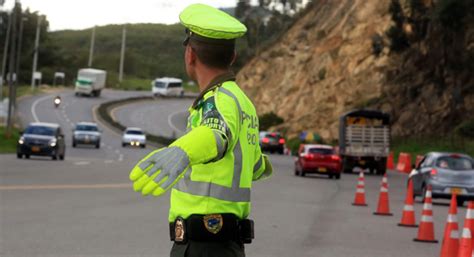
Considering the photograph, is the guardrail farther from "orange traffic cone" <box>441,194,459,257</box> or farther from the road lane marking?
"orange traffic cone" <box>441,194,459,257</box>

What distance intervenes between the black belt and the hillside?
55851 millimetres

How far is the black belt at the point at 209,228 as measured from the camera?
522 centimetres

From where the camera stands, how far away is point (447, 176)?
3031cm

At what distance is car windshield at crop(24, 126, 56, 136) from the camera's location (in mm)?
47688

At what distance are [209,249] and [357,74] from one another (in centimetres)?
7842

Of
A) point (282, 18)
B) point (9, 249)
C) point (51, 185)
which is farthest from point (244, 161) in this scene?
point (282, 18)

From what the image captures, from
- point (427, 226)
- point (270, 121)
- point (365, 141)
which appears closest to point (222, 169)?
point (427, 226)

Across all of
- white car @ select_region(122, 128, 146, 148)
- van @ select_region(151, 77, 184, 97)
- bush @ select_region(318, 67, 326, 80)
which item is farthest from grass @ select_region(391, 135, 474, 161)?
van @ select_region(151, 77, 184, 97)

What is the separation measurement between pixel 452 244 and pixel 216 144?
34.4 ft

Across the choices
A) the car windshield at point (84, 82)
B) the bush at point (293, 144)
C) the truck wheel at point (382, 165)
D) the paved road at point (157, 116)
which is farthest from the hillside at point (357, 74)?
the car windshield at point (84, 82)

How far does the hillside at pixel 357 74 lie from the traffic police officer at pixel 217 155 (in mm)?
55705

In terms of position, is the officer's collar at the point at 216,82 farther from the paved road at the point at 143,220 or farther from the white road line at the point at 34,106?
the white road line at the point at 34,106

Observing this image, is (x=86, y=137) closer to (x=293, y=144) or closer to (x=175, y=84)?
(x=293, y=144)

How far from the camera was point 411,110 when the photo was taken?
70625mm
